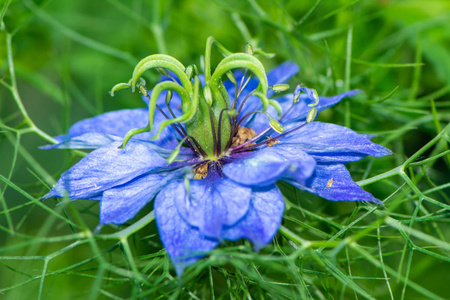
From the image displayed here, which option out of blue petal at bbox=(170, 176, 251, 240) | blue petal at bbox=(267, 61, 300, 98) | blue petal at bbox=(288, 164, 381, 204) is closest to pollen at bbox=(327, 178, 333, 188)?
blue petal at bbox=(288, 164, 381, 204)

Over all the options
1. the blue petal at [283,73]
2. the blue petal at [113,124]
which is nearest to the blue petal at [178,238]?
the blue petal at [113,124]

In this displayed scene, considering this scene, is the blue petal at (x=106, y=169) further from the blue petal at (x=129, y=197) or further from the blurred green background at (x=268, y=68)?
the blurred green background at (x=268, y=68)

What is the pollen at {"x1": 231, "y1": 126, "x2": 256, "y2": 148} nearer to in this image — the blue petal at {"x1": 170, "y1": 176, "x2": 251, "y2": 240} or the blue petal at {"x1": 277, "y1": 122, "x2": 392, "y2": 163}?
the blue petal at {"x1": 277, "y1": 122, "x2": 392, "y2": 163}

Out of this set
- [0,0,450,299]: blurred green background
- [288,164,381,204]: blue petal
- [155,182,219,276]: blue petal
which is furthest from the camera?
[0,0,450,299]: blurred green background

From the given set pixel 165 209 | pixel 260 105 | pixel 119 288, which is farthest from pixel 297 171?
pixel 119 288

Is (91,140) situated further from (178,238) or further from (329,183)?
(329,183)

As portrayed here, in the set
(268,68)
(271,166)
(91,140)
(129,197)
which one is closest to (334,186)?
(271,166)

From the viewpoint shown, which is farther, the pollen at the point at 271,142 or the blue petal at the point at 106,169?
the pollen at the point at 271,142

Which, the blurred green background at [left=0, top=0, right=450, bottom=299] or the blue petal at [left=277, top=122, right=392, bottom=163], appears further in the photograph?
the blurred green background at [left=0, top=0, right=450, bottom=299]
